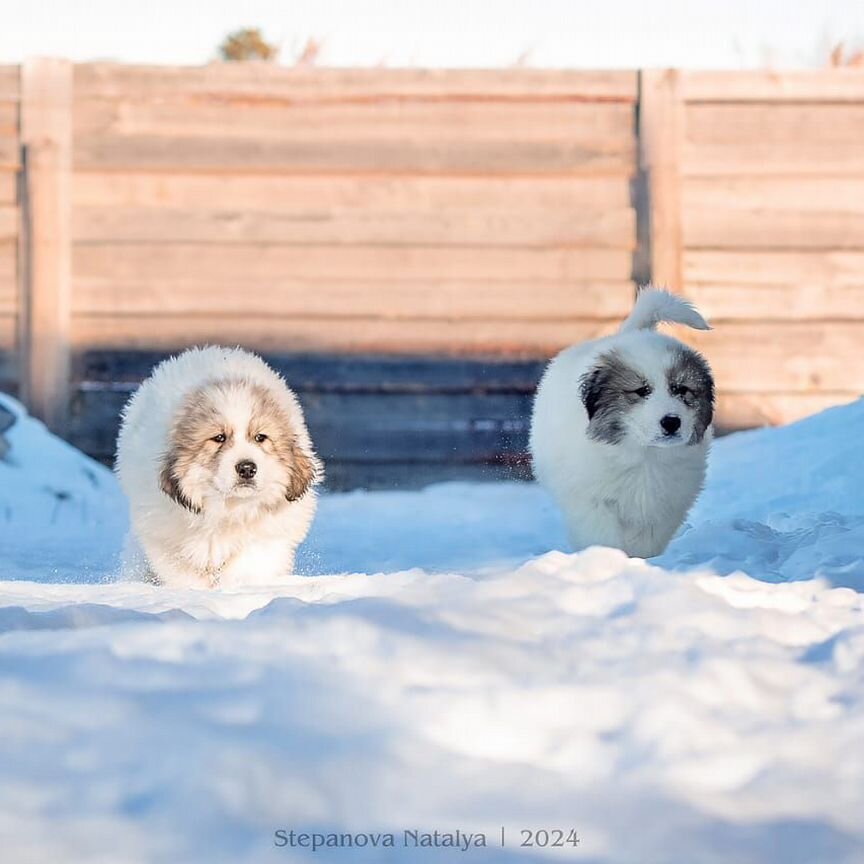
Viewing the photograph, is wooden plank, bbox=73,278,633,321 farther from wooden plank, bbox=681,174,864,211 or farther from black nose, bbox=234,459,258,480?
black nose, bbox=234,459,258,480

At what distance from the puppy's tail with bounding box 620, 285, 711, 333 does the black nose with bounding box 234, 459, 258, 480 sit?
1.61 meters

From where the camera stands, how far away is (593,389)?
395 centimetres

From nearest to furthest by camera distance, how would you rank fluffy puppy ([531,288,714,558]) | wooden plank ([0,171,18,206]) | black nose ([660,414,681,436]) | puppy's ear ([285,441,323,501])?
puppy's ear ([285,441,323,501]), black nose ([660,414,681,436]), fluffy puppy ([531,288,714,558]), wooden plank ([0,171,18,206])

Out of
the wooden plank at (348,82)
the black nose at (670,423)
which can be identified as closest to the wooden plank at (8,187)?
the wooden plank at (348,82)

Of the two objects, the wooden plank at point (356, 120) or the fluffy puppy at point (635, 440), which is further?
the wooden plank at point (356, 120)

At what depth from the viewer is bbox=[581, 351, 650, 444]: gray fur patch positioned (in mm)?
3908

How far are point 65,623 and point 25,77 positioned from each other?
Answer: 524 cm

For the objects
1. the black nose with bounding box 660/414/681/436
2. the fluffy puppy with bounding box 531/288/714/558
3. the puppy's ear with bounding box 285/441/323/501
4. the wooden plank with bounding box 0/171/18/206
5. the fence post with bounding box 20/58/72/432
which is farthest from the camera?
the wooden plank with bounding box 0/171/18/206

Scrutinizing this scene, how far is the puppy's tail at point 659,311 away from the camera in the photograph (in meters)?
4.16

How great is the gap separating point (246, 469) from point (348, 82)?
3.77 metres

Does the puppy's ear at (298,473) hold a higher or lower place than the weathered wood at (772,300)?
lower

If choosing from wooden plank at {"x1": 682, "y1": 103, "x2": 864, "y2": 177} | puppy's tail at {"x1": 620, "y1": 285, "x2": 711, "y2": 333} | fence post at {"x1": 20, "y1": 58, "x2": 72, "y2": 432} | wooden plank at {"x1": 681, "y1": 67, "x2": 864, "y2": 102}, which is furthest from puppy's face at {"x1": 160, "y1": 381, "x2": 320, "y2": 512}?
wooden plank at {"x1": 681, "y1": 67, "x2": 864, "y2": 102}

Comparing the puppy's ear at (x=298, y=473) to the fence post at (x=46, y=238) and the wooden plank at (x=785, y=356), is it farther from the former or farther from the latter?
the wooden plank at (x=785, y=356)

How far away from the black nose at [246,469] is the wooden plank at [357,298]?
3.21 metres
